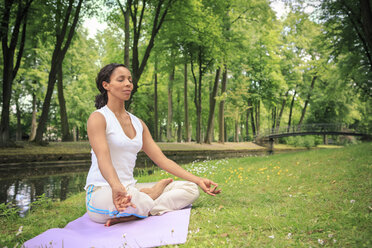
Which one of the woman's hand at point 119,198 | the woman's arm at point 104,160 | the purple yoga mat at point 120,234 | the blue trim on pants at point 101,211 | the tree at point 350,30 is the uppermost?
the tree at point 350,30

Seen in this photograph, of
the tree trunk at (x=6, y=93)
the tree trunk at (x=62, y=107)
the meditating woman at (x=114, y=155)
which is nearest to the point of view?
the meditating woman at (x=114, y=155)

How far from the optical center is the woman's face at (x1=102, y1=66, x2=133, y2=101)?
3318 mm

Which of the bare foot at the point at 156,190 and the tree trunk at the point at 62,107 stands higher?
the tree trunk at the point at 62,107

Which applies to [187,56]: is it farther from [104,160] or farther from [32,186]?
[104,160]

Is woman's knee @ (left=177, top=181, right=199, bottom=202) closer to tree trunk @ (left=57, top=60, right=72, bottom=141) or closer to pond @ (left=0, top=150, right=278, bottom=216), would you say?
pond @ (left=0, top=150, right=278, bottom=216)

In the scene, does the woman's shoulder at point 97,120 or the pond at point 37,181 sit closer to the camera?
the woman's shoulder at point 97,120

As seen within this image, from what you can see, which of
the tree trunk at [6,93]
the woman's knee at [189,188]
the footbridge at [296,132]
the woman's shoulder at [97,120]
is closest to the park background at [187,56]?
the tree trunk at [6,93]

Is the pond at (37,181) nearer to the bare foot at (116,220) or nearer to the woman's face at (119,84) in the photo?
the bare foot at (116,220)

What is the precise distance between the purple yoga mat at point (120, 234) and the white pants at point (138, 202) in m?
0.13

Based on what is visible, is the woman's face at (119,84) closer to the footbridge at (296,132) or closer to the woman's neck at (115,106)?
the woman's neck at (115,106)

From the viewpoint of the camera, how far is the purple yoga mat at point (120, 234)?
9.22ft

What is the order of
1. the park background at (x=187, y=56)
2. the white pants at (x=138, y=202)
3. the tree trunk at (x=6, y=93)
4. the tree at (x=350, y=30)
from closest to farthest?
1. the white pants at (x=138, y=202)
2. the tree trunk at (x=6, y=93)
3. the tree at (x=350, y=30)
4. the park background at (x=187, y=56)

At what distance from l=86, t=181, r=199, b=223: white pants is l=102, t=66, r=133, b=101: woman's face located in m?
1.15

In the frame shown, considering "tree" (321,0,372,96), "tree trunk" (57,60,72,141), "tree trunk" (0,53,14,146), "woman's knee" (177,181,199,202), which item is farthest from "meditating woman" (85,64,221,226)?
"tree trunk" (57,60,72,141)
